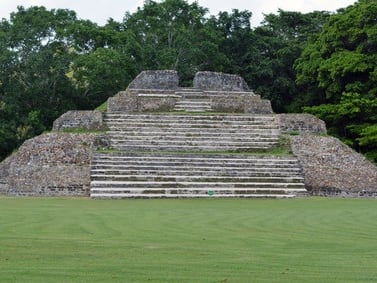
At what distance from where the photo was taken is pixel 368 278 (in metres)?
5.77

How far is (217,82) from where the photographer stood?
30.9 metres

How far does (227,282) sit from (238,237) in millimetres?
3070

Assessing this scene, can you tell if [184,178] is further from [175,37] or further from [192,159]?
[175,37]

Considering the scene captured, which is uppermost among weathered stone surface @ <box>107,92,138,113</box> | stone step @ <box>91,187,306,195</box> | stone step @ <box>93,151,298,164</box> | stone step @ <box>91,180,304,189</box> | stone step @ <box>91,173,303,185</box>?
weathered stone surface @ <box>107,92,138,113</box>

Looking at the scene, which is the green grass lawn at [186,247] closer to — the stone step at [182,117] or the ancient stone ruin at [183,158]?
the ancient stone ruin at [183,158]

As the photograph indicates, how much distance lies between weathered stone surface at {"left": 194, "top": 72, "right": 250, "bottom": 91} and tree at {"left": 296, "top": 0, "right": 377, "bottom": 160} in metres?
3.84

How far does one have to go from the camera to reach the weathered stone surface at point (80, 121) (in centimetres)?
2359

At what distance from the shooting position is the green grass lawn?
5891 mm

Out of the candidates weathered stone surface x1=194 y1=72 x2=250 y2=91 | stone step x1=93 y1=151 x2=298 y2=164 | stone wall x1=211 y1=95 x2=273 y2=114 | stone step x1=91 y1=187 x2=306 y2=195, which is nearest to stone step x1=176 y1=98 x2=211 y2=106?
stone wall x1=211 y1=95 x2=273 y2=114

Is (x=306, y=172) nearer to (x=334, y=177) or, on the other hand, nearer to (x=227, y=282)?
(x=334, y=177)

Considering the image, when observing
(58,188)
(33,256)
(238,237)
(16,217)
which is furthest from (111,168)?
(33,256)

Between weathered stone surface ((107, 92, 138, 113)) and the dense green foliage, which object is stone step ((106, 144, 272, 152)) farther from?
the dense green foliage

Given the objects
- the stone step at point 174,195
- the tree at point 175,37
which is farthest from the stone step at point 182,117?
the tree at point 175,37

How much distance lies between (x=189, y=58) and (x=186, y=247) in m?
32.4
